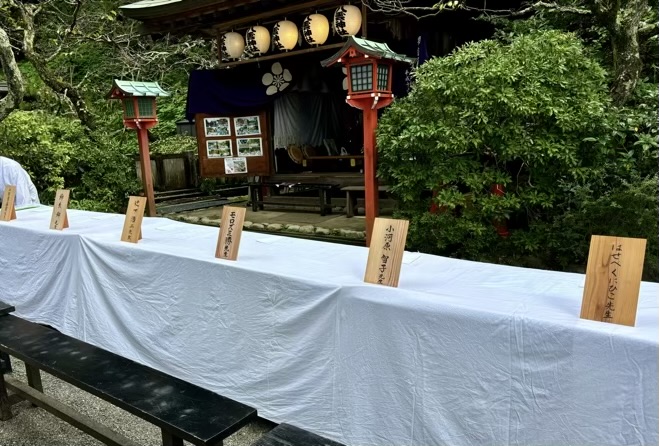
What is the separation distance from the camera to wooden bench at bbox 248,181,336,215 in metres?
8.97

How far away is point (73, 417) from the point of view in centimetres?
294

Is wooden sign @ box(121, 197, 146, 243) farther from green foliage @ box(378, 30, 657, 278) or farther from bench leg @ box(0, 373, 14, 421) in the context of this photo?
green foliage @ box(378, 30, 657, 278)

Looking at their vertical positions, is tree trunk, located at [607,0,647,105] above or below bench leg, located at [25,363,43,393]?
above

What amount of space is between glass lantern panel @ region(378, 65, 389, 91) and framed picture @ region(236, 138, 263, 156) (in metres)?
5.07

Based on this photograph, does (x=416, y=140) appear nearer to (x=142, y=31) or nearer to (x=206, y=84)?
(x=206, y=84)

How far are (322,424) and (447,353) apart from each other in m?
0.95

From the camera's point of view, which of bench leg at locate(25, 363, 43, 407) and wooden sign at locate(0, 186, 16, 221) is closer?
bench leg at locate(25, 363, 43, 407)

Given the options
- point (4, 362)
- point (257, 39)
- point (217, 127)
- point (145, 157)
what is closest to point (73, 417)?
point (4, 362)

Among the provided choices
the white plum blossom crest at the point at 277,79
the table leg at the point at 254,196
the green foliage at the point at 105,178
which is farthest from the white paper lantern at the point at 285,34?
the green foliage at the point at 105,178

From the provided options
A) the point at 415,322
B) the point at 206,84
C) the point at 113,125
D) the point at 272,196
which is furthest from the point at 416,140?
the point at 113,125

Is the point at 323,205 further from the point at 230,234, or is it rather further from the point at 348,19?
the point at 230,234

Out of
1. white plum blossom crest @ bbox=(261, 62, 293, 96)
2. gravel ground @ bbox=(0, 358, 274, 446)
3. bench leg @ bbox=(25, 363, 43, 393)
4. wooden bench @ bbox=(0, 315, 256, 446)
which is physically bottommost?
gravel ground @ bbox=(0, 358, 274, 446)

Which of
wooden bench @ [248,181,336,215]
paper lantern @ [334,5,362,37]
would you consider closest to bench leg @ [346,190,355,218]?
wooden bench @ [248,181,336,215]

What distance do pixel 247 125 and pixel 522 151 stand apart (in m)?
6.95
